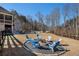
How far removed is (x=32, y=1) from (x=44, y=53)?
22.0 inches

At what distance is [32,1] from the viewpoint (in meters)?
3.15

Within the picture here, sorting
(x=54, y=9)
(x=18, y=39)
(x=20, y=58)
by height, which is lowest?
(x=20, y=58)

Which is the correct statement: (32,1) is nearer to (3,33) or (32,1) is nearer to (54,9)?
(54,9)

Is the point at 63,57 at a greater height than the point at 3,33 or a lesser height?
lesser

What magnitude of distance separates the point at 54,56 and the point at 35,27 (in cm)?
36

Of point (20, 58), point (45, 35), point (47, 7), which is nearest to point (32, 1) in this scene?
point (47, 7)

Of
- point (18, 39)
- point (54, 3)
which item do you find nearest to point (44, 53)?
point (18, 39)

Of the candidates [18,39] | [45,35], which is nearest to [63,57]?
[45,35]

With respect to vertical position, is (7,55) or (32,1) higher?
(32,1)

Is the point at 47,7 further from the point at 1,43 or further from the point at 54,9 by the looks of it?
the point at 1,43

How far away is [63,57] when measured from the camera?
10.3 feet

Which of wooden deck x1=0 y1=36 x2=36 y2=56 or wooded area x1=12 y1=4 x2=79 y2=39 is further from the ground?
wooded area x1=12 y1=4 x2=79 y2=39

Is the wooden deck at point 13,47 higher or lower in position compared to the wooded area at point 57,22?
lower

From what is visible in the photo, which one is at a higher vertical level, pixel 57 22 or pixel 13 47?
pixel 57 22
